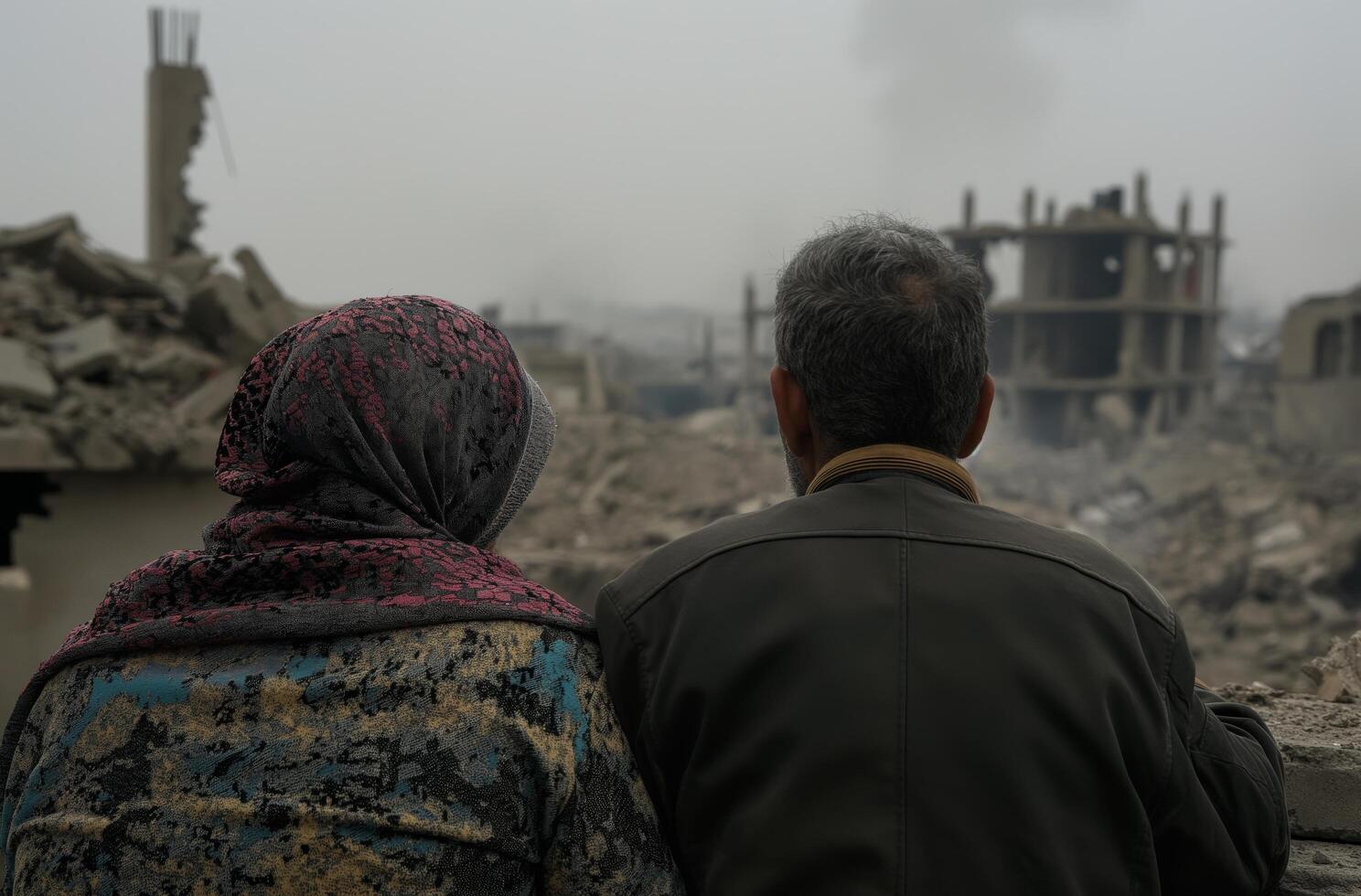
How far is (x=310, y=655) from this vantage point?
1.40m

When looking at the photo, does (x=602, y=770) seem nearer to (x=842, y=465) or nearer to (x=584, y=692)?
(x=584, y=692)

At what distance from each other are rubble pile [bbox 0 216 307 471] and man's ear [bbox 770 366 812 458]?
6342 millimetres

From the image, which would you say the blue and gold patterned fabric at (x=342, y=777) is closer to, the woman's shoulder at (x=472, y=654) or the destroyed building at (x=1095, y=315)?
the woman's shoulder at (x=472, y=654)

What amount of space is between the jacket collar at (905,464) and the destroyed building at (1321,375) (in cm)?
2845

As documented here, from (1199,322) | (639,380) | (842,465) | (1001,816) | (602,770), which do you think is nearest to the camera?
(1001,816)

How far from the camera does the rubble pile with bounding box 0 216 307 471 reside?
6.98m

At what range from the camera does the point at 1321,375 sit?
27.9 m

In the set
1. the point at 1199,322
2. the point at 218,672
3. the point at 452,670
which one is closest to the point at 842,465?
the point at 452,670

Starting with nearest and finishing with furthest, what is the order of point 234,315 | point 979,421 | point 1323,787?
1. point 979,421
2. point 1323,787
3. point 234,315

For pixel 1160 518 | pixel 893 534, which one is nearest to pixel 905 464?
pixel 893 534

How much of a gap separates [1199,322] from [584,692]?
120 feet

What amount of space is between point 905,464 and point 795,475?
25 centimetres

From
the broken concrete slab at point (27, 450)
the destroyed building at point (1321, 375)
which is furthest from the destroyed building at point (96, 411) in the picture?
the destroyed building at point (1321, 375)

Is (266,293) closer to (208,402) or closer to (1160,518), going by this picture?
(208,402)
